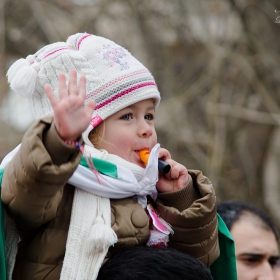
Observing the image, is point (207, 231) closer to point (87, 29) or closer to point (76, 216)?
point (76, 216)

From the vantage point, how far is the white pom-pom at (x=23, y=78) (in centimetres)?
215

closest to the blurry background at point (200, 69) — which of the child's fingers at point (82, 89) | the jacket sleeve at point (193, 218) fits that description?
the jacket sleeve at point (193, 218)

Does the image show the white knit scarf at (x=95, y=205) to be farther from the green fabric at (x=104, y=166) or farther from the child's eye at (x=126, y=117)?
the child's eye at (x=126, y=117)

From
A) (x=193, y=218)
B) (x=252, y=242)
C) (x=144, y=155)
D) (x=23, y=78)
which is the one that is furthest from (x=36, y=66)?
(x=252, y=242)

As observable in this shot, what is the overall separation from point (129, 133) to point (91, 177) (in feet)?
0.82

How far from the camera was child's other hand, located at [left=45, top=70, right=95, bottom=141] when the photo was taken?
181cm

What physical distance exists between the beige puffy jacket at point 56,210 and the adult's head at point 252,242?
3.38ft

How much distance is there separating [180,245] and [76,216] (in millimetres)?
411

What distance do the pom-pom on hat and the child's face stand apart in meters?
0.04

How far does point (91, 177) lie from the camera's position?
2.05 m

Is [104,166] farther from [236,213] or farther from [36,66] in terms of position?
[236,213]

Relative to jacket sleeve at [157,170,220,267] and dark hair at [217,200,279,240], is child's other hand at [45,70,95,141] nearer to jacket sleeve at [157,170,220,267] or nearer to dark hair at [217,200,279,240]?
jacket sleeve at [157,170,220,267]

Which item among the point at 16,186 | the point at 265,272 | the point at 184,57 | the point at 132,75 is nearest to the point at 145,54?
the point at 184,57

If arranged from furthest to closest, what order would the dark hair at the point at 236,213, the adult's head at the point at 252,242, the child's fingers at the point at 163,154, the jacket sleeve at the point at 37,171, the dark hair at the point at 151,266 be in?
the dark hair at the point at 236,213, the adult's head at the point at 252,242, the child's fingers at the point at 163,154, the dark hair at the point at 151,266, the jacket sleeve at the point at 37,171
